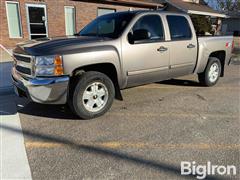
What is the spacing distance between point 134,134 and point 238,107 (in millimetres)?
2683

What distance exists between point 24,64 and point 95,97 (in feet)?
4.46

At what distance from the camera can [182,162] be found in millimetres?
3129

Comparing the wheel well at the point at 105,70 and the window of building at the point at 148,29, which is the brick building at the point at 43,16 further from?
the wheel well at the point at 105,70

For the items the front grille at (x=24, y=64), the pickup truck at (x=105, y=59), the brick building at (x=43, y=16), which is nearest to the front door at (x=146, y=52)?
the pickup truck at (x=105, y=59)

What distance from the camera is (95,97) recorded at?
4449mm

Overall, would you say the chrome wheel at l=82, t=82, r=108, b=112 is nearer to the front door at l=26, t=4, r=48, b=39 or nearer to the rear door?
the rear door

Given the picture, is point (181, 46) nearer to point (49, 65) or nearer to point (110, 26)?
point (110, 26)

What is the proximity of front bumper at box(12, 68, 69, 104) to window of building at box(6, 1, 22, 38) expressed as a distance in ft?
34.4

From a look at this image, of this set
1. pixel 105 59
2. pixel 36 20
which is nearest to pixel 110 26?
pixel 105 59

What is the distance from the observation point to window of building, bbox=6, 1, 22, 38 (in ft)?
42.3

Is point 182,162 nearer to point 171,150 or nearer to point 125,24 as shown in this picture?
point 171,150

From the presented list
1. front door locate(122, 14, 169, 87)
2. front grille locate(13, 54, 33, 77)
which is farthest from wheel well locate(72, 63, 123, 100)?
front grille locate(13, 54, 33, 77)

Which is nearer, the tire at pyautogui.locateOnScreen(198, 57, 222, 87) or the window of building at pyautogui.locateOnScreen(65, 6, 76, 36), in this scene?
the tire at pyautogui.locateOnScreen(198, 57, 222, 87)

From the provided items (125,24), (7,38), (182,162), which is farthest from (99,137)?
(7,38)
